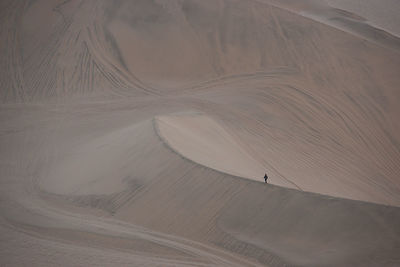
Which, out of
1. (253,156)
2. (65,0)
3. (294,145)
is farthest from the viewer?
(65,0)

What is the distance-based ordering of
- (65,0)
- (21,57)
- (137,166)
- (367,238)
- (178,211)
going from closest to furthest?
(367,238), (178,211), (137,166), (21,57), (65,0)

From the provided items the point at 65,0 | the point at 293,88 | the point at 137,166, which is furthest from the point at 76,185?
the point at 65,0

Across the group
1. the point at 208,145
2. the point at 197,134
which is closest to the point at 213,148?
the point at 208,145

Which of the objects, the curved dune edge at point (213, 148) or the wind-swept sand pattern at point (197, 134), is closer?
the wind-swept sand pattern at point (197, 134)

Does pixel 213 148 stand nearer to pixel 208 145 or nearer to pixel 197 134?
pixel 208 145

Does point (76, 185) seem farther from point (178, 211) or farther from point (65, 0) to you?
point (65, 0)

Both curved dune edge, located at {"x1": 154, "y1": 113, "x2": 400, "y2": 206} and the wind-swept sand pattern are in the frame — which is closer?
the wind-swept sand pattern

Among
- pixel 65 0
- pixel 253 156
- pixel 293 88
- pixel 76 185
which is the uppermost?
pixel 65 0

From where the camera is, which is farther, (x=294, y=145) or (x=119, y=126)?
(x=119, y=126)
